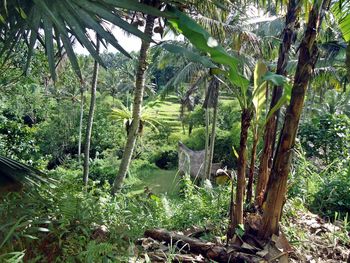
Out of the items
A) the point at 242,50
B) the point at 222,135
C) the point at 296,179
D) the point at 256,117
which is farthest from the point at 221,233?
the point at 222,135

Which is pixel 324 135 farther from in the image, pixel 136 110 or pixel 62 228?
pixel 62 228

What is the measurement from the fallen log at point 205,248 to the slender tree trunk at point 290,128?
1.01ft

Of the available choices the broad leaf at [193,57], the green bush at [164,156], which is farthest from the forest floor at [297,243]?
the green bush at [164,156]

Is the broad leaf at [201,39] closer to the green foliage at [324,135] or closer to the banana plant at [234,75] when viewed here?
the banana plant at [234,75]

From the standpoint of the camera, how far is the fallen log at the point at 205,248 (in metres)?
2.88

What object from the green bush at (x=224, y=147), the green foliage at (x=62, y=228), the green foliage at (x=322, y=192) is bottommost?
the green bush at (x=224, y=147)

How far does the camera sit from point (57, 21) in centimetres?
225

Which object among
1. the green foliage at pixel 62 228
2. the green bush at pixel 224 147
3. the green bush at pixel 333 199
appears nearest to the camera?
the green foliage at pixel 62 228

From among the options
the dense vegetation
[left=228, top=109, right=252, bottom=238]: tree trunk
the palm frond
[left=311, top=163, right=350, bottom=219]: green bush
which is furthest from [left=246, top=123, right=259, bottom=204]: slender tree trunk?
the palm frond

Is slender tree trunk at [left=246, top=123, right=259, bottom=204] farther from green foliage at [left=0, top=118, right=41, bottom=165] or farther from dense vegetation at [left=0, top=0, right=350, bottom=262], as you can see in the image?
green foliage at [left=0, top=118, right=41, bottom=165]

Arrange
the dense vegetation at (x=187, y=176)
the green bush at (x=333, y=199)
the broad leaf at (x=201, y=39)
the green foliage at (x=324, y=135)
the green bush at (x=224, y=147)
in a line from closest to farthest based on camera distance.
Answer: the dense vegetation at (x=187, y=176)
the broad leaf at (x=201, y=39)
the green bush at (x=333, y=199)
the green foliage at (x=324, y=135)
the green bush at (x=224, y=147)

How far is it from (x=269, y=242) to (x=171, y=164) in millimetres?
23986

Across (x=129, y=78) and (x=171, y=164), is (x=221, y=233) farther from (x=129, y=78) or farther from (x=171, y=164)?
(x=129, y=78)

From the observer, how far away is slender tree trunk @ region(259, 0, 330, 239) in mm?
2947
